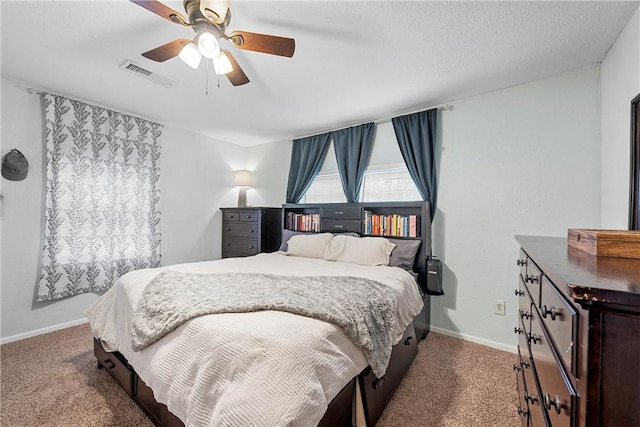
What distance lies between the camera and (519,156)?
236 centimetres

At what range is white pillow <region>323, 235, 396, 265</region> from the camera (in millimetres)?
2520

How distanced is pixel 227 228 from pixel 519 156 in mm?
3792

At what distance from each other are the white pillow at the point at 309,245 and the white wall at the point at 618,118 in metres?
2.28

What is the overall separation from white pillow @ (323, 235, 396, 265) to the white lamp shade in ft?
6.79

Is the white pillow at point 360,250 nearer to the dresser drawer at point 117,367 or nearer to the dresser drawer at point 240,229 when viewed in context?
the dresser drawer at point 240,229

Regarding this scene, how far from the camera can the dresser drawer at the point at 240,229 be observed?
3752mm

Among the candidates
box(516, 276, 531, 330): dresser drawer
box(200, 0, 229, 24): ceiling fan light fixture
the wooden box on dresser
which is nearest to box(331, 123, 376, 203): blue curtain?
box(516, 276, 531, 330): dresser drawer

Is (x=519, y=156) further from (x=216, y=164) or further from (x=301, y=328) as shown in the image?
(x=216, y=164)

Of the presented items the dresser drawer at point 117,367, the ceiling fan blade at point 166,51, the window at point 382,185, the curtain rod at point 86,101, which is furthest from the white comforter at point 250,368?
the curtain rod at point 86,101

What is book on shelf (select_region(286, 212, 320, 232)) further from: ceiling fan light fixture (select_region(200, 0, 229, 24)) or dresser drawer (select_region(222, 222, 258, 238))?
ceiling fan light fixture (select_region(200, 0, 229, 24))

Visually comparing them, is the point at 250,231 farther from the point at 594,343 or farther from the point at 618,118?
the point at 618,118

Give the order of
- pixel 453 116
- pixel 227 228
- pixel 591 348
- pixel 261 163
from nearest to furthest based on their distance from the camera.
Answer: pixel 591 348, pixel 453 116, pixel 227 228, pixel 261 163

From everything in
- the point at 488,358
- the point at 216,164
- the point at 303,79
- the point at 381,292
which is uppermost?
the point at 303,79

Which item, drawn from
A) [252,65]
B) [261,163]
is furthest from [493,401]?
[261,163]
